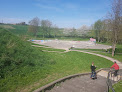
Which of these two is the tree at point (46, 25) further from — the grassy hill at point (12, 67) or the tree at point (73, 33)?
the grassy hill at point (12, 67)

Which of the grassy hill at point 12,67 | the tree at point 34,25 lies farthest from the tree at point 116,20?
the tree at point 34,25

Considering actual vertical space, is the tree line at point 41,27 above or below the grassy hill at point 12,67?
above

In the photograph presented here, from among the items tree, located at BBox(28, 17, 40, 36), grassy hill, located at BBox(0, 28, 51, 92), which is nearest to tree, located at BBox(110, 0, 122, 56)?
grassy hill, located at BBox(0, 28, 51, 92)

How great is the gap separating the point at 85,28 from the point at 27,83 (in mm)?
78809

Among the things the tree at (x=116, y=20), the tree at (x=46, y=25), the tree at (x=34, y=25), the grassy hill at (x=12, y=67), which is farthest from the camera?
the tree at (x=46, y=25)

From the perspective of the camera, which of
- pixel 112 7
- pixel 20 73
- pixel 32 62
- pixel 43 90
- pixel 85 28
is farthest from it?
pixel 85 28

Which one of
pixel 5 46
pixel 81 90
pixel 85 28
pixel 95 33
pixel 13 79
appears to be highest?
pixel 85 28

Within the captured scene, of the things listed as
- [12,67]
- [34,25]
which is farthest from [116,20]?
[34,25]

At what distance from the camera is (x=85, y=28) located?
79.8 metres

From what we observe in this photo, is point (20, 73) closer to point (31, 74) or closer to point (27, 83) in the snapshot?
point (31, 74)

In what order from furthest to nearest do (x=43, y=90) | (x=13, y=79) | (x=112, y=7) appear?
(x=112, y=7) < (x=13, y=79) < (x=43, y=90)

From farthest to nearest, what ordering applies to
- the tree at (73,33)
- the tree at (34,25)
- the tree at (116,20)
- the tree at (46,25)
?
the tree at (73,33)
the tree at (46,25)
the tree at (34,25)
the tree at (116,20)

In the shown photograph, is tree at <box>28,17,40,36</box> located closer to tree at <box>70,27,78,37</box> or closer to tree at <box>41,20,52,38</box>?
tree at <box>41,20,52,38</box>

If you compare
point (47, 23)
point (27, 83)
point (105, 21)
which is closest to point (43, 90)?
point (27, 83)
